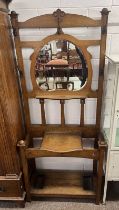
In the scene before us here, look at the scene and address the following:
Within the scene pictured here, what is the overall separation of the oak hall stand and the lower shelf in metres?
0.22

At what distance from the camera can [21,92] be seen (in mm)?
1576

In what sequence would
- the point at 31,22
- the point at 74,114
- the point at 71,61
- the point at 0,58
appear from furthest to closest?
the point at 74,114, the point at 71,61, the point at 31,22, the point at 0,58

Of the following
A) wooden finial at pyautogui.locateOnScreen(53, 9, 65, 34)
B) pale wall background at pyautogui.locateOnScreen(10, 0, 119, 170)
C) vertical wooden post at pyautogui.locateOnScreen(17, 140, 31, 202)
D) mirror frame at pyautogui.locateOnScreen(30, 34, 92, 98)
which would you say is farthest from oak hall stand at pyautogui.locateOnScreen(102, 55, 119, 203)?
vertical wooden post at pyautogui.locateOnScreen(17, 140, 31, 202)

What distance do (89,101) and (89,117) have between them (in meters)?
0.15

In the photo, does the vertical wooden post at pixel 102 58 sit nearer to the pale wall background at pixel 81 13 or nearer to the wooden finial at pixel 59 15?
the pale wall background at pixel 81 13

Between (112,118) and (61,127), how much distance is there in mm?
501

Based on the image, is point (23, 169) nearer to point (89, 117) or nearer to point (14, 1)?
point (89, 117)

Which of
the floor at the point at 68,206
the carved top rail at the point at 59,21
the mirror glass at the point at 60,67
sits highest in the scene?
the carved top rail at the point at 59,21

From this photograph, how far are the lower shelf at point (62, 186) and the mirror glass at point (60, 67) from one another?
887mm

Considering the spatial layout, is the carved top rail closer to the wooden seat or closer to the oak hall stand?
the oak hall stand

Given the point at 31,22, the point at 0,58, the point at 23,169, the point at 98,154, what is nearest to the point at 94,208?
the point at 98,154

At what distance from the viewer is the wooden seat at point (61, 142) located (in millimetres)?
1472

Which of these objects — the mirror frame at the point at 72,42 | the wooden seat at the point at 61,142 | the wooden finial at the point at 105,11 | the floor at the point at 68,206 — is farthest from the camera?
the floor at the point at 68,206

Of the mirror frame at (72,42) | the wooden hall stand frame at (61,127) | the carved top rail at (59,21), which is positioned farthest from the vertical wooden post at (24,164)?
the carved top rail at (59,21)
